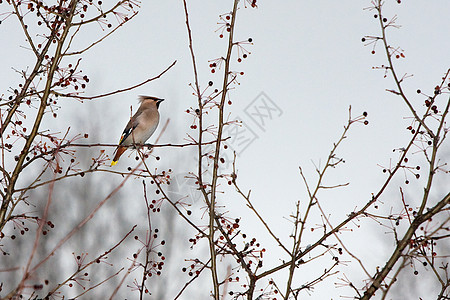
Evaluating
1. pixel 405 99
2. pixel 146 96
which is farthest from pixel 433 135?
pixel 146 96

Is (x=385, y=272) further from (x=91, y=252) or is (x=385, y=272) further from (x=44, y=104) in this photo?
(x=91, y=252)

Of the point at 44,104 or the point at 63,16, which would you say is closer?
the point at 44,104

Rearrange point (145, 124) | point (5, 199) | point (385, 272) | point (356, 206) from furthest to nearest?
1. point (145, 124)
2. point (5, 199)
3. point (356, 206)
4. point (385, 272)

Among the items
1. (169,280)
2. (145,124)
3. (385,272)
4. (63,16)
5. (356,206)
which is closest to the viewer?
(385,272)

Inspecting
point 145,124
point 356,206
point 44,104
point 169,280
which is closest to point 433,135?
point 356,206

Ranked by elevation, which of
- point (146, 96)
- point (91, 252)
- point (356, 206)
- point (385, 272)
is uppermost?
point (91, 252)

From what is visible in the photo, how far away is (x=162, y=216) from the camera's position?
9.46 m

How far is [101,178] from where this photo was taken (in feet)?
31.9

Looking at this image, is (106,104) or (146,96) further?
(106,104)

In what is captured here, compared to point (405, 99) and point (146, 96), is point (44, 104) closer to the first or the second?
point (405, 99)

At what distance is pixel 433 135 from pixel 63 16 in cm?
155

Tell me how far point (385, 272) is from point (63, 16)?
164 centimetres

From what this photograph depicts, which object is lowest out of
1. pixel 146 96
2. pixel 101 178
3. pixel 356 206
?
pixel 356 206

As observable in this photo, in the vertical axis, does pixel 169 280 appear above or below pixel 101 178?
below
